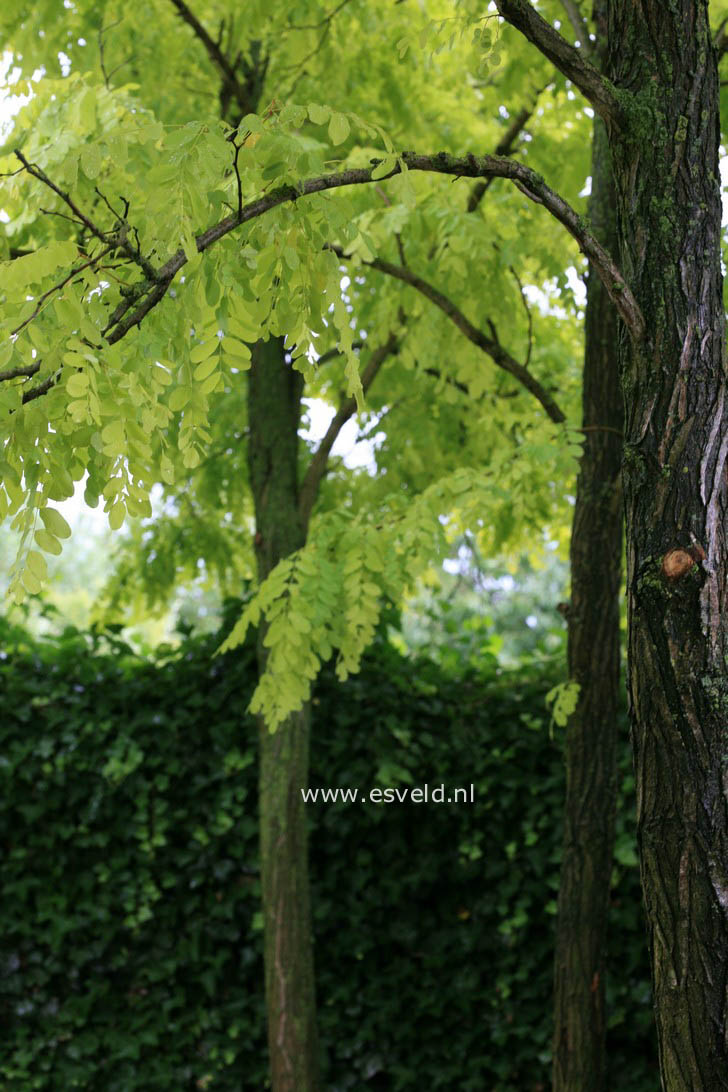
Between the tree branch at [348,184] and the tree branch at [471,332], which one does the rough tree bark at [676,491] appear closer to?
the tree branch at [348,184]

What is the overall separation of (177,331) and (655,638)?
102 cm

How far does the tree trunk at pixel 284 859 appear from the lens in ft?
14.0

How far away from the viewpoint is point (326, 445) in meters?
4.60

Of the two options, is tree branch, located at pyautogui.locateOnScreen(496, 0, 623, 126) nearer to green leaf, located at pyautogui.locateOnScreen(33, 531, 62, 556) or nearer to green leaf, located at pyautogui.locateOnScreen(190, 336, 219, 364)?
green leaf, located at pyautogui.locateOnScreen(190, 336, 219, 364)

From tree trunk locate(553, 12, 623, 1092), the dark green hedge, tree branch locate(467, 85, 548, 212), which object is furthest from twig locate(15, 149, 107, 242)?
the dark green hedge

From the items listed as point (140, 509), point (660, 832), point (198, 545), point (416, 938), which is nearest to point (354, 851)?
point (416, 938)

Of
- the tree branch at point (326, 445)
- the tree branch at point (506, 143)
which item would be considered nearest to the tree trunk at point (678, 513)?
the tree branch at point (506, 143)

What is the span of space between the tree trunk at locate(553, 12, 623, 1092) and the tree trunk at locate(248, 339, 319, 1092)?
49.9 inches

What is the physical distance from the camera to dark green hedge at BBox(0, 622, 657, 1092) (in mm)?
4852

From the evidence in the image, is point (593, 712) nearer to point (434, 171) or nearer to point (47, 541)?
point (434, 171)

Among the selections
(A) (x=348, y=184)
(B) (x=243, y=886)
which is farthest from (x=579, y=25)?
(B) (x=243, y=886)

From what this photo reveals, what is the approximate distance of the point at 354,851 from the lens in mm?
4996

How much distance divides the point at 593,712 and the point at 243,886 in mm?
2219

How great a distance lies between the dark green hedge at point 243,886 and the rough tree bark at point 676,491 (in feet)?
9.28
